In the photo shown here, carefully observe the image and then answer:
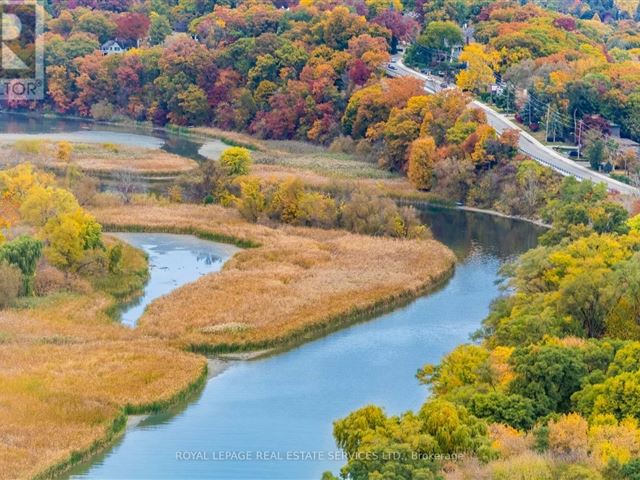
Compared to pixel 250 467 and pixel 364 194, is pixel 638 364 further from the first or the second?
pixel 364 194

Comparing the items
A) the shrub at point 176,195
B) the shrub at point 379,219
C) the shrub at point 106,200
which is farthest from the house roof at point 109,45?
the shrub at point 379,219

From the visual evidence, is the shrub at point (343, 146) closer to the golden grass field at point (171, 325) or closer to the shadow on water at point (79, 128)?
the shadow on water at point (79, 128)

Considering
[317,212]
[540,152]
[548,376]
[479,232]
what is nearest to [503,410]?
[548,376]

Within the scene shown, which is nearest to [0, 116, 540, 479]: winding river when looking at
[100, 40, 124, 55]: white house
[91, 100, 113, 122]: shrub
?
[91, 100, 113, 122]: shrub

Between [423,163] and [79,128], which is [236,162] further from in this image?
[79,128]

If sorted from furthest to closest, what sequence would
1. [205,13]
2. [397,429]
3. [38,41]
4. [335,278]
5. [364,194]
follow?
[205,13]
[38,41]
[364,194]
[335,278]
[397,429]

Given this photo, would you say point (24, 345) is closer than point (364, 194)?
Yes

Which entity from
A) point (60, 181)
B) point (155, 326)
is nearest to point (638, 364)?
point (155, 326)
